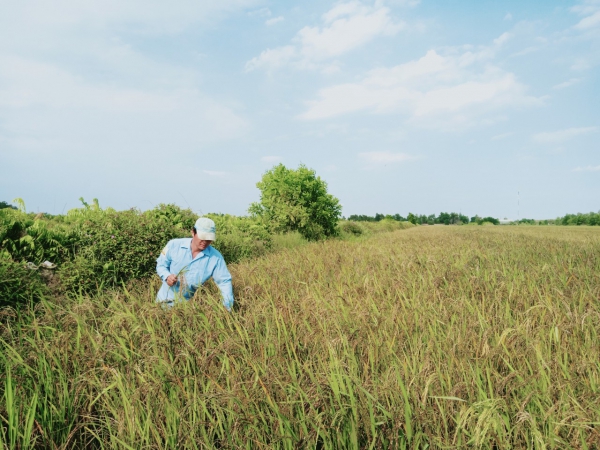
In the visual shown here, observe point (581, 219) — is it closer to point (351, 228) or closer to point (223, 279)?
point (351, 228)

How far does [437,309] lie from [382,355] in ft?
4.56

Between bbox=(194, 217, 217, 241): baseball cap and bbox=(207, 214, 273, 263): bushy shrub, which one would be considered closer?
bbox=(194, 217, 217, 241): baseball cap

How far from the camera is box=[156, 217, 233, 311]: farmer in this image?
4629mm

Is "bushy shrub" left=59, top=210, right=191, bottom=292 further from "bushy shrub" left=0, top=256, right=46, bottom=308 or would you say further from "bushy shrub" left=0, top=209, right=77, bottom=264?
"bushy shrub" left=0, top=256, right=46, bottom=308

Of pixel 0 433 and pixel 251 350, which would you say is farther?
pixel 251 350

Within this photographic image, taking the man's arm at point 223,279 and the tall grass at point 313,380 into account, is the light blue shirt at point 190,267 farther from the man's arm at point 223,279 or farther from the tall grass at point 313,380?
the tall grass at point 313,380

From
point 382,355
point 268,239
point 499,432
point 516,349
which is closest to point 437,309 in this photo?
point 516,349

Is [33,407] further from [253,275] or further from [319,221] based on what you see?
[319,221]

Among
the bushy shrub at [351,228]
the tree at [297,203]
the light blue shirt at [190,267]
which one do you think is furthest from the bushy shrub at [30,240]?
the bushy shrub at [351,228]

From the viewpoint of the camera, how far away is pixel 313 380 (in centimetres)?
226

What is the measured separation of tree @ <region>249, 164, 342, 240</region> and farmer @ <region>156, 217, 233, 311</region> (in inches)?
426

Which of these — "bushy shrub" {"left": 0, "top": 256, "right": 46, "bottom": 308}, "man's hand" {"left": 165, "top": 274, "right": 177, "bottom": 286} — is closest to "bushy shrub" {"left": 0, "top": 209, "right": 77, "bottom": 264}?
"bushy shrub" {"left": 0, "top": 256, "right": 46, "bottom": 308}

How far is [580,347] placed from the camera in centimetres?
316

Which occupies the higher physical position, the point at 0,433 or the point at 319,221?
the point at 319,221
